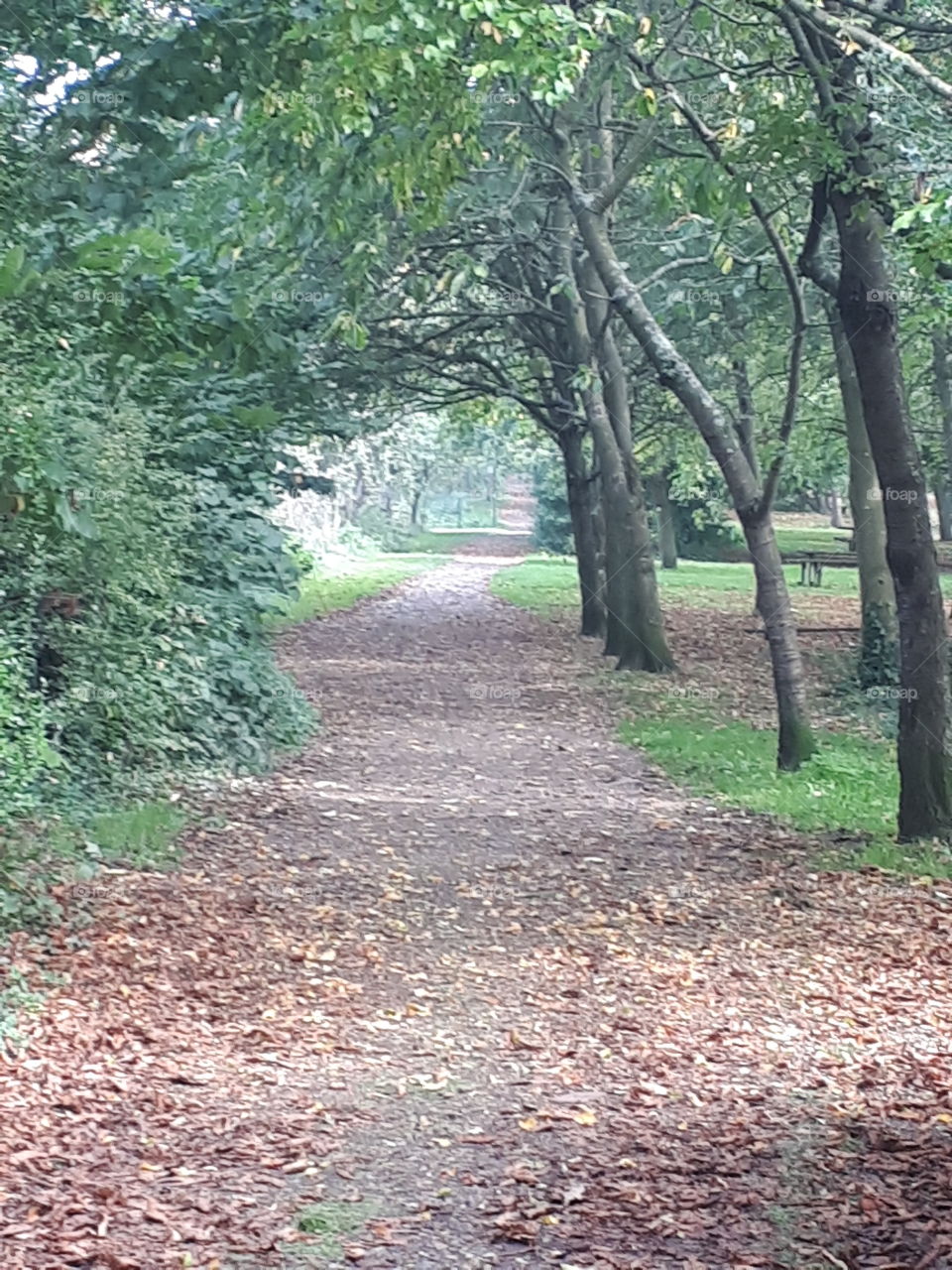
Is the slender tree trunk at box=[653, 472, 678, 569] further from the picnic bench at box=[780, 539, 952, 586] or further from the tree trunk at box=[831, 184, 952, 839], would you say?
the tree trunk at box=[831, 184, 952, 839]

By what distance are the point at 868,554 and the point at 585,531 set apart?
809cm

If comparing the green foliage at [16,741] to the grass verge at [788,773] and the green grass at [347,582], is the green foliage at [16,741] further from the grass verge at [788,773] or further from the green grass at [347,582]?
the green grass at [347,582]

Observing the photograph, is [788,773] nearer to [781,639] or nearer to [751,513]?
[781,639]

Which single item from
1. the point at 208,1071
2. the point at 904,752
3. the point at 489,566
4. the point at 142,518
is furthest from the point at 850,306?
the point at 489,566

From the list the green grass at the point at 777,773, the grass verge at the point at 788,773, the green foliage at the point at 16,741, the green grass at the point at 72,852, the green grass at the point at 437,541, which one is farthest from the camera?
the green grass at the point at 437,541

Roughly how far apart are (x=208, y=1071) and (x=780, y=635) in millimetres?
8252

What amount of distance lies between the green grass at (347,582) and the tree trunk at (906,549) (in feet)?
47.0

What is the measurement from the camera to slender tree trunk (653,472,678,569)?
5038 cm

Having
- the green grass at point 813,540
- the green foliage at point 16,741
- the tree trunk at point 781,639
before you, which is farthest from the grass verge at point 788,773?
the green grass at point 813,540

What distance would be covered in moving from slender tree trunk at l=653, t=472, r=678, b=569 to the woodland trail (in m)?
38.6

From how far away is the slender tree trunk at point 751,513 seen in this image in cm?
1318

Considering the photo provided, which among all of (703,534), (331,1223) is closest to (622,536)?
(331,1223)

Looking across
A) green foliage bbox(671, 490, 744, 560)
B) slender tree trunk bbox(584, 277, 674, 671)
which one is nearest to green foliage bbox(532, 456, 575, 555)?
green foliage bbox(671, 490, 744, 560)

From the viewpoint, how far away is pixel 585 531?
2780 centimetres
